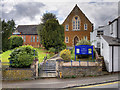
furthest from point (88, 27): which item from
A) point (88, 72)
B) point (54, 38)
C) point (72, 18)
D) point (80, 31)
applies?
point (88, 72)

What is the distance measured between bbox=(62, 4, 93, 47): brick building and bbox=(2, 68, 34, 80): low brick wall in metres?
18.0

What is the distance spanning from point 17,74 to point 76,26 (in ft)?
65.1

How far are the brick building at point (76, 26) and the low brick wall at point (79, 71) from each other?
16.6 metres

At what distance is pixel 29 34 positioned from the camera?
100 feet

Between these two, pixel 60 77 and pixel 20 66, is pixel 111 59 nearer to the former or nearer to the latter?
pixel 60 77

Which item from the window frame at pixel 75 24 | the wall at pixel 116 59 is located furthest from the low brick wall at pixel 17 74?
the window frame at pixel 75 24

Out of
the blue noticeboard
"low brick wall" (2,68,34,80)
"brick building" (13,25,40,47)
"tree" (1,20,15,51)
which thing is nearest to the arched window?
"brick building" (13,25,40,47)

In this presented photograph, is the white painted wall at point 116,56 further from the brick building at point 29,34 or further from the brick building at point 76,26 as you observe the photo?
the brick building at point 29,34

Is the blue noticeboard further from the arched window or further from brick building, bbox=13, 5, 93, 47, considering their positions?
the arched window

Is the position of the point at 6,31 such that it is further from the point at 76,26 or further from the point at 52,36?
the point at 76,26

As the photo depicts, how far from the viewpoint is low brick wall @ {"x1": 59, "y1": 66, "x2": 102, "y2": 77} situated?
39.2 ft

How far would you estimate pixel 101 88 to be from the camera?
8.73m

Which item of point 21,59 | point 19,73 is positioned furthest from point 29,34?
point 19,73

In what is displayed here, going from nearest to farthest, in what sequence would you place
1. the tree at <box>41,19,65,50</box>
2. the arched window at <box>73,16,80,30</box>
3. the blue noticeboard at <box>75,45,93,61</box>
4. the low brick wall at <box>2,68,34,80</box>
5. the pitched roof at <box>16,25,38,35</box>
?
the low brick wall at <box>2,68,34,80</box> < the blue noticeboard at <box>75,45,93,61</box> < the tree at <box>41,19,65,50</box> < the arched window at <box>73,16,80,30</box> < the pitched roof at <box>16,25,38,35</box>
